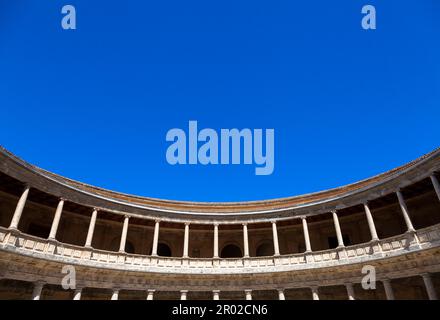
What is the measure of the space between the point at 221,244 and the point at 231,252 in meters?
1.06

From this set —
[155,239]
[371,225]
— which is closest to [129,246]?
[155,239]

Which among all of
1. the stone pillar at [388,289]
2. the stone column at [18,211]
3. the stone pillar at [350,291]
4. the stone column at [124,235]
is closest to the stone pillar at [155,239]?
the stone column at [124,235]

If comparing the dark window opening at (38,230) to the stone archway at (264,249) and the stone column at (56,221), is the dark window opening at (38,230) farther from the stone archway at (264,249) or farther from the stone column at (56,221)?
the stone archway at (264,249)

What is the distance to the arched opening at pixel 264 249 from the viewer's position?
82.5 ft

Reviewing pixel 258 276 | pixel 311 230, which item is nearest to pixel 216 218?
pixel 258 276

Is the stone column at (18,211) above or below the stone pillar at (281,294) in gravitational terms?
above

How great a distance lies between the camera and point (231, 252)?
25.7 meters

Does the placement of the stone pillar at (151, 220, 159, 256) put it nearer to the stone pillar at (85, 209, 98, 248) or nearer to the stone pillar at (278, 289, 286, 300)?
the stone pillar at (85, 209, 98, 248)

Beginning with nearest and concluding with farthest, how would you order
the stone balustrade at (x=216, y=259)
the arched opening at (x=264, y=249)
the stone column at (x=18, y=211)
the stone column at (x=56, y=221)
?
the stone balustrade at (x=216, y=259) → the stone column at (x=18, y=211) → the stone column at (x=56, y=221) → the arched opening at (x=264, y=249)

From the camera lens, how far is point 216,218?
2430 cm

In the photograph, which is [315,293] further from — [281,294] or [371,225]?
[371,225]

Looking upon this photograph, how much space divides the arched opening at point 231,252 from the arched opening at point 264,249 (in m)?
1.51
